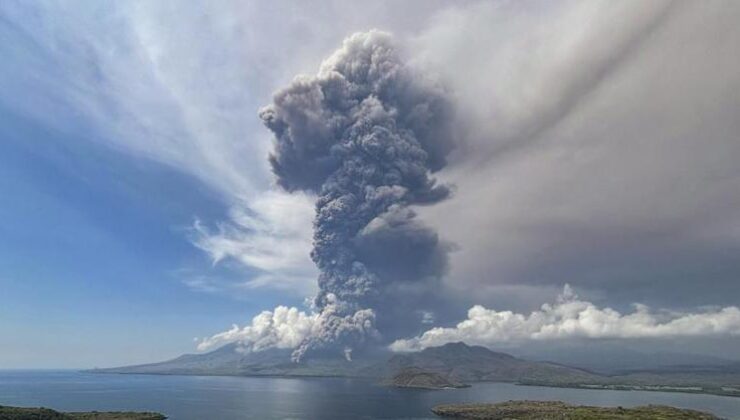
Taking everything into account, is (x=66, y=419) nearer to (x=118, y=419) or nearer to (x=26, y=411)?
(x=26, y=411)

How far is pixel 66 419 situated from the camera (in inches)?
6796

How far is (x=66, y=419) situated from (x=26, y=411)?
46.6 feet

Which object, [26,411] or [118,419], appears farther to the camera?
[118,419]

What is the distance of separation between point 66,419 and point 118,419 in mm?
28095

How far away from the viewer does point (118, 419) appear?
650ft

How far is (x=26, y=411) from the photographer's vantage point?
162 metres

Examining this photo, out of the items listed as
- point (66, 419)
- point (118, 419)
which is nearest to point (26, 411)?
point (66, 419)

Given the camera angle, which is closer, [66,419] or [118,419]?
[66,419]
